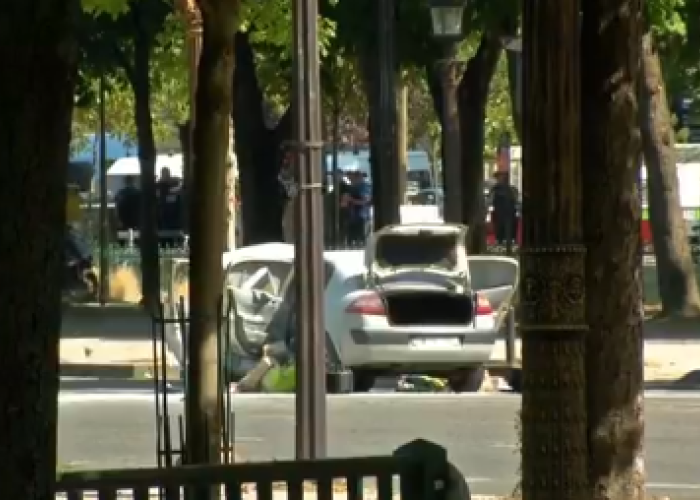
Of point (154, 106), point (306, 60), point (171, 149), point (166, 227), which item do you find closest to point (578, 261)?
point (306, 60)

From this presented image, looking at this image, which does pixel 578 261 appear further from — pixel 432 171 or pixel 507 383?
pixel 432 171

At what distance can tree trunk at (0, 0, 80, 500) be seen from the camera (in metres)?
4.02

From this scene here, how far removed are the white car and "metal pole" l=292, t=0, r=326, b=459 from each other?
23.3 ft

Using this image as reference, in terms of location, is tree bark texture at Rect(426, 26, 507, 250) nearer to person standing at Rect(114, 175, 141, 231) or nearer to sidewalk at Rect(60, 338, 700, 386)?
sidewalk at Rect(60, 338, 700, 386)

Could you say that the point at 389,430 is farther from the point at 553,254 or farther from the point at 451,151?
the point at 451,151

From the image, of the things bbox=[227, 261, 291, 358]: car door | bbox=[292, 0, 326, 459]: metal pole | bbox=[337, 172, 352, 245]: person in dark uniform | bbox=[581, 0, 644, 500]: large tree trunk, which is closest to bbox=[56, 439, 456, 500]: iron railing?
bbox=[581, 0, 644, 500]: large tree trunk

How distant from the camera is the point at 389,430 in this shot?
561 inches

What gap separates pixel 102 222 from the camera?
29.2 metres

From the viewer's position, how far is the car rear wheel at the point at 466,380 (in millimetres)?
17719

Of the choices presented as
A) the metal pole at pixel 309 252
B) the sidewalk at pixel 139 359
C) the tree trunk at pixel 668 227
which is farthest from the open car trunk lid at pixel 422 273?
the metal pole at pixel 309 252

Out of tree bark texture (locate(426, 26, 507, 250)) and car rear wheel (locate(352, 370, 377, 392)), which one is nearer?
car rear wheel (locate(352, 370, 377, 392))

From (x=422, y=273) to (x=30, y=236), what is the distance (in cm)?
1361

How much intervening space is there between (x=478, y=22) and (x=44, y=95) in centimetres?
1983

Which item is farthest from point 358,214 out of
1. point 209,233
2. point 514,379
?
point 209,233
